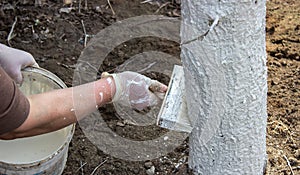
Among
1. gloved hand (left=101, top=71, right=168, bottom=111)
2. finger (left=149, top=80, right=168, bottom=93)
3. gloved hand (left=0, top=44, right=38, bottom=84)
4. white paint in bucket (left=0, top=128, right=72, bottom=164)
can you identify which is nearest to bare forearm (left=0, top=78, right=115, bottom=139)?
gloved hand (left=101, top=71, right=168, bottom=111)

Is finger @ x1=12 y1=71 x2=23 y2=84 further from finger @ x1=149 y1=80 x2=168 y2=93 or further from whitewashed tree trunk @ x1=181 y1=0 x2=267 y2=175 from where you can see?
A: whitewashed tree trunk @ x1=181 y1=0 x2=267 y2=175

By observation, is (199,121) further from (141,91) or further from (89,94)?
(89,94)

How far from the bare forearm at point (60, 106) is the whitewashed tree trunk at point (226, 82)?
27 cm

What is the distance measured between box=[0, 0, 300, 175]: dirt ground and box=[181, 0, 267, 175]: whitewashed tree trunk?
0.68ft

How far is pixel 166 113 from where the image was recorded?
5.77 ft

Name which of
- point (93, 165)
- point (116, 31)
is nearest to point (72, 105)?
point (93, 165)

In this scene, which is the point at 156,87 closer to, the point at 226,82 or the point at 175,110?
the point at 175,110

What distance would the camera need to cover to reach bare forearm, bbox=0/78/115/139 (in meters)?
1.55

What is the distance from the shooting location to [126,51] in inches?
103

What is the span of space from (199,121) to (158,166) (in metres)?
0.37

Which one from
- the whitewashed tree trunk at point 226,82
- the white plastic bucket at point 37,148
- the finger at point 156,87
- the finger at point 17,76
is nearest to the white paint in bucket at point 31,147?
the white plastic bucket at point 37,148

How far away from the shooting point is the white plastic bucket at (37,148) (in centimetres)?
188

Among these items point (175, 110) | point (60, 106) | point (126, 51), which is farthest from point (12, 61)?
point (126, 51)

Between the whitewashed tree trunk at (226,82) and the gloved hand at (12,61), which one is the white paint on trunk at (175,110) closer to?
the whitewashed tree trunk at (226,82)
